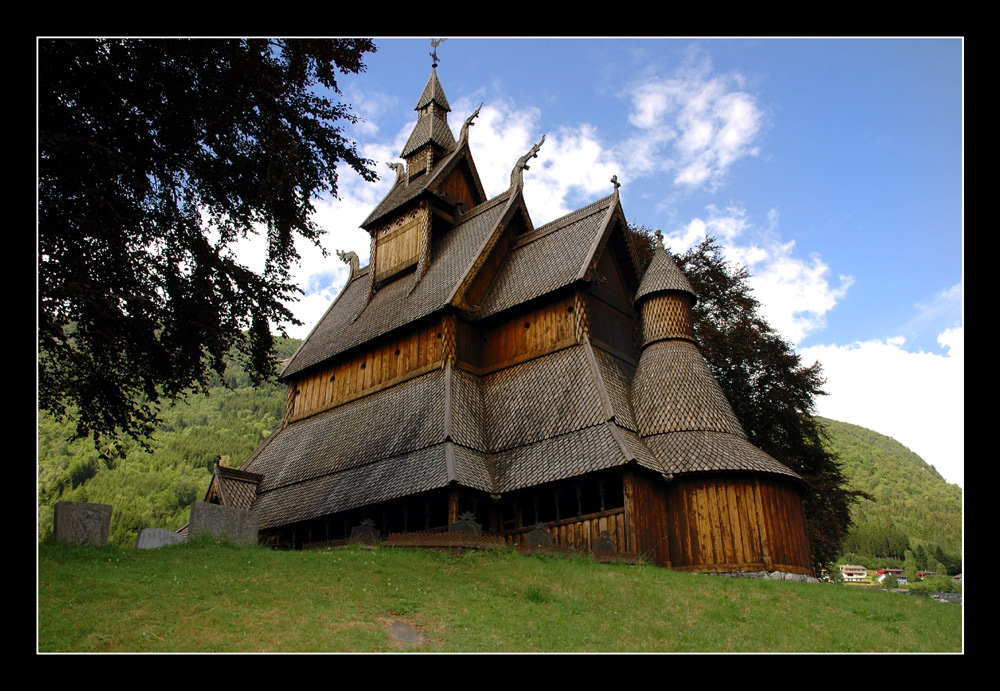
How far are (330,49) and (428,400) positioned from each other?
480 inches

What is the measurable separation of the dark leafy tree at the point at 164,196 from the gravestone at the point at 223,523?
2.39 m

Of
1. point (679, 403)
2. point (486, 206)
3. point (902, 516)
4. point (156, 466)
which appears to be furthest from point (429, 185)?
point (156, 466)

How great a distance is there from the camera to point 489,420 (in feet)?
75.5

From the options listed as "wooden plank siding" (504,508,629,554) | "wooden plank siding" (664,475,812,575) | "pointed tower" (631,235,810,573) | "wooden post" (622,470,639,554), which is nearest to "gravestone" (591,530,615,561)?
"wooden plank siding" (504,508,629,554)

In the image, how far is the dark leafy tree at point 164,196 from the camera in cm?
1146

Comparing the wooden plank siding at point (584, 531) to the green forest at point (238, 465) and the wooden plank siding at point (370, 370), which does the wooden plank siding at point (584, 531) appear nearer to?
the wooden plank siding at point (370, 370)

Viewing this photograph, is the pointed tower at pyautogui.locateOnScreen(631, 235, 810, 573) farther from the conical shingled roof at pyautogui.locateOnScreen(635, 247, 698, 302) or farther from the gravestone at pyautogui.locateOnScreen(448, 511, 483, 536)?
the gravestone at pyautogui.locateOnScreen(448, 511, 483, 536)

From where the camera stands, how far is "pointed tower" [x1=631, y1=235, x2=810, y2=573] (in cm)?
1831

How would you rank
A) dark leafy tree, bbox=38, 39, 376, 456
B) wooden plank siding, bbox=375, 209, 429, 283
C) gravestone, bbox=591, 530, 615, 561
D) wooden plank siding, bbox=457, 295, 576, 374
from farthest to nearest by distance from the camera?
wooden plank siding, bbox=375, 209, 429, 283
wooden plank siding, bbox=457, 295, 576, 374
gravestone, bbox=591, 530, 615, 561
dark leafy tree, bbox=38, 39, 376, 456

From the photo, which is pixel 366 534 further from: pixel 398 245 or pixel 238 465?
pixel 238 465

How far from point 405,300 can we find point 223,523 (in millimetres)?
12655

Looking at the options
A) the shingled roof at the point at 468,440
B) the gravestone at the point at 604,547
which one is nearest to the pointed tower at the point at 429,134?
the shingled roof at the point at 468,440

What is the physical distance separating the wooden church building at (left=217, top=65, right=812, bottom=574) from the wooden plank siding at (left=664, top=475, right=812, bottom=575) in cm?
4

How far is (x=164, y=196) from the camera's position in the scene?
13.4 meters
